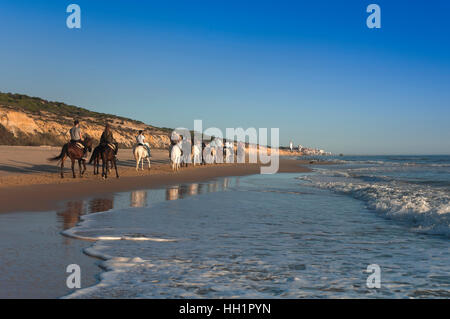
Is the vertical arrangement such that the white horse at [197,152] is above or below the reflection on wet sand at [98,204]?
above

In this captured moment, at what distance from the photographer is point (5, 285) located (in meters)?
3.88

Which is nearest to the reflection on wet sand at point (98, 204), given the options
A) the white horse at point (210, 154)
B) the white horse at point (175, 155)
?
the white horse at point (175, 155)

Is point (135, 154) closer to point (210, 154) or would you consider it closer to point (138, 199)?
point (138, 199)

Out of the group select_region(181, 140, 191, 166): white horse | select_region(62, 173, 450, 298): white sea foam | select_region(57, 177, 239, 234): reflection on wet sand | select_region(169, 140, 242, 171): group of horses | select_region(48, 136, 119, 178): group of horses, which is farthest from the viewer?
select_region(181, 140, 191, 166): white horse

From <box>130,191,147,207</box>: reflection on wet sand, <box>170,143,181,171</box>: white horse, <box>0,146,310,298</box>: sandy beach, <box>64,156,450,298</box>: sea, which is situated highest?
<box>170,143,181,171</box>: white horse

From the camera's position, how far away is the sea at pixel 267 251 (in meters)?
4.04

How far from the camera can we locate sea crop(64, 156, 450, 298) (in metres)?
4.04

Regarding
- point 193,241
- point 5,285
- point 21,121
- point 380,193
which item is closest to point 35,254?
point 5,285

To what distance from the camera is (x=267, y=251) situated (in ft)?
18.6

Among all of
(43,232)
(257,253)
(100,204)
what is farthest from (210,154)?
(257,253)

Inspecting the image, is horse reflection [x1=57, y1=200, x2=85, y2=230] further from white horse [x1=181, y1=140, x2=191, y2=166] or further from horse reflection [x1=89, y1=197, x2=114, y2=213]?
white horse [x1=181, y1=140, x2=191, y2=166]

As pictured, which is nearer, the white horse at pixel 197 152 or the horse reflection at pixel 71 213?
the horse reflection at pixel 71 213

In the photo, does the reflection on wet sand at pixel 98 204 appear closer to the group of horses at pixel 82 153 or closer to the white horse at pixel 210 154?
the group of horses at pixel 82 153

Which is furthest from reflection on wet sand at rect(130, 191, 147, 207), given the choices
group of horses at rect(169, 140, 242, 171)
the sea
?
group of horses at rect(169, 140, 242, 171)
